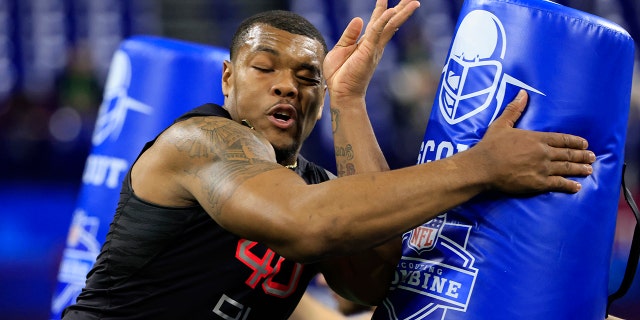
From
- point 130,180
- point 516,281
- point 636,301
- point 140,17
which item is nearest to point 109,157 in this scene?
point 130,180

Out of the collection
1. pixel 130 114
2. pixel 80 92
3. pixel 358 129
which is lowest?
pixel 130 114

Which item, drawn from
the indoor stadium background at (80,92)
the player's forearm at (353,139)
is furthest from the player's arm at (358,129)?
the indoor stadium background at (80,92)

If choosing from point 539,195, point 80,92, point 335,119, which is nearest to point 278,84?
point 335,119

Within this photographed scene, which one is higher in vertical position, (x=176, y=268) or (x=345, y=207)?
(x=345, y=207)

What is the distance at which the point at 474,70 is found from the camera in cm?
248

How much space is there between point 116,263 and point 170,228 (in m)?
0.26

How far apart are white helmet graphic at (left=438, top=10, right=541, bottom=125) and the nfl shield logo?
0.31 metres

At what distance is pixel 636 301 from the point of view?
5988mm

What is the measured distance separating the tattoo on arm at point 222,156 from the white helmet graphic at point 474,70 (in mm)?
580

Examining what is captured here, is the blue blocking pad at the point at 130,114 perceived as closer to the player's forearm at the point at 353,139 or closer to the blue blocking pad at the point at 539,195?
the player's forearm at the point at 353,139

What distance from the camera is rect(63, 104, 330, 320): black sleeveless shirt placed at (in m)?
2.62

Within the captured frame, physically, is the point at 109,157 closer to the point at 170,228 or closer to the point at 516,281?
the point at 170,228

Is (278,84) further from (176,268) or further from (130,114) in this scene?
(130,114)

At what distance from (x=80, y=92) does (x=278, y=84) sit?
224 inches
